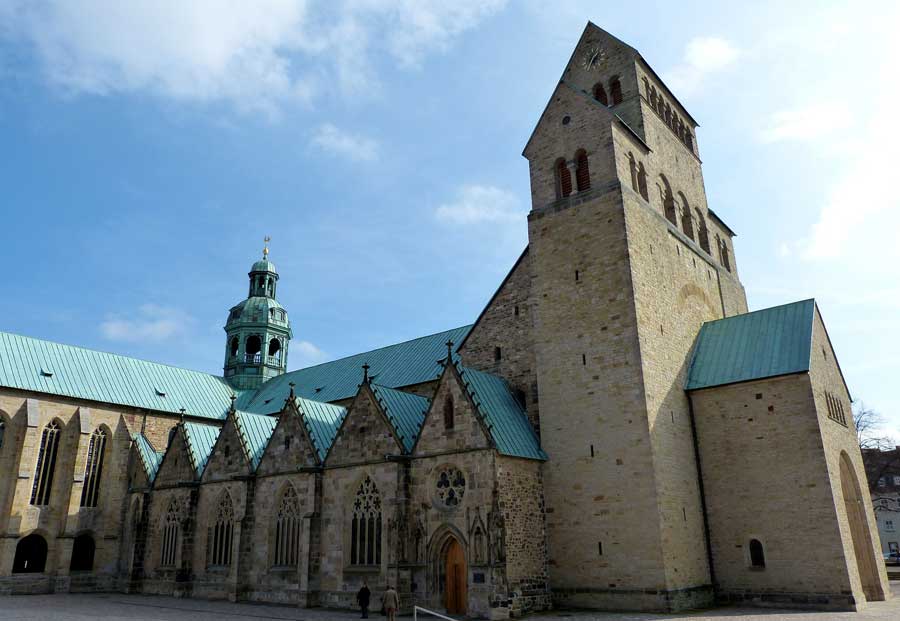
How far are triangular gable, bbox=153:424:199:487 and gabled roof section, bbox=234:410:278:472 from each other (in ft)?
12.3

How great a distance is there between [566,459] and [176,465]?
2176 cm

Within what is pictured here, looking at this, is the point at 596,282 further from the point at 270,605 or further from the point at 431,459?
Result: the point at 270,605

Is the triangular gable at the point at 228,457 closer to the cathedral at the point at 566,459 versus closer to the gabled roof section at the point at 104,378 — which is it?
the cathedral at the point at 566,459

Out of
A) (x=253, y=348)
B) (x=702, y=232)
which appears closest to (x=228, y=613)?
(x=702, y=232)

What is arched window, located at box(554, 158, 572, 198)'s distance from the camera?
3052 cm

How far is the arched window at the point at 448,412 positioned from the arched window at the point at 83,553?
1000 inches

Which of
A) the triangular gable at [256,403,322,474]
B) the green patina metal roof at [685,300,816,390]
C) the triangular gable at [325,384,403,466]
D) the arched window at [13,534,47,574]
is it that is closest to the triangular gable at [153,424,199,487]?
the triangular gable at [256,403,322,474]

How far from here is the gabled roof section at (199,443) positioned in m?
34.7

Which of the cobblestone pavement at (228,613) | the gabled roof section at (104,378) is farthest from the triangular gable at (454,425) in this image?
the gabled roof section at (104,378)

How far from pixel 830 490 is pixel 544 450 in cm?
1033

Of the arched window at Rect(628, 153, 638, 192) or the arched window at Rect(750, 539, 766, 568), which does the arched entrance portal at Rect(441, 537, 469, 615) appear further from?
the arched window at Rect(628, 153, 638, 192)

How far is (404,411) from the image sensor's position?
94.2 feet

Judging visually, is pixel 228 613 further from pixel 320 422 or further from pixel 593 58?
pixel 593 58

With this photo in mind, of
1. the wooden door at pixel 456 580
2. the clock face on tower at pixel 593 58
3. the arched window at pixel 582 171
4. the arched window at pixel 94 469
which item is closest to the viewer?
the wooden door at pixel 456 580
